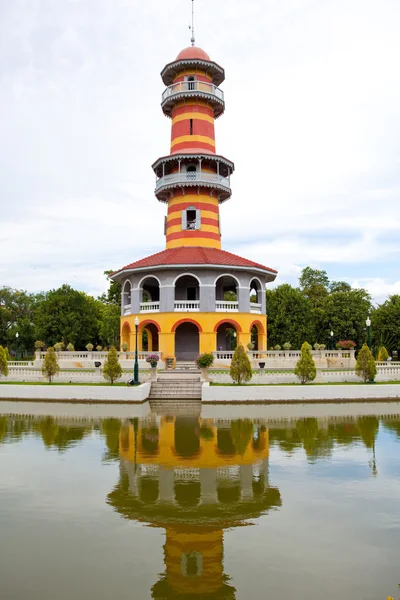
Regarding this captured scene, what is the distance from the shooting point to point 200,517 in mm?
8508

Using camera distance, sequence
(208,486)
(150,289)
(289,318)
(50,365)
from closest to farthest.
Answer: (208,486) → (50,365) → (150,289) → (289,318)

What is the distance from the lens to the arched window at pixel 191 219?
38.9m

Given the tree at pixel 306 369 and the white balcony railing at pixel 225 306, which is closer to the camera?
the tree at pixel 306 369

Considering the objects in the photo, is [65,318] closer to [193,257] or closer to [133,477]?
[193,257]

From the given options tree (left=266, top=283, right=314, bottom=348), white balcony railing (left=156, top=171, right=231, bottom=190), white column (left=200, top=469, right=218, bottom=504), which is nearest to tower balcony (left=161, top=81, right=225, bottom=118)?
white balcony railing (left=156, top=171, right=231, bottom=190)

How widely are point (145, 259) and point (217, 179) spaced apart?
332 inches

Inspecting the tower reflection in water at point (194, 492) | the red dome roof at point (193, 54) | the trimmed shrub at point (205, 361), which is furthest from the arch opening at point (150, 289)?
the tower reflection in water at point (194, 492)

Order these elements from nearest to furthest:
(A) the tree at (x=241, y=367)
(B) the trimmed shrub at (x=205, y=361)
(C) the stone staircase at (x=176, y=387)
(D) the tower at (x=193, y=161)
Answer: (A) the tree at (x=241, y=367), (C) the stone staircase at (x=176, y=387), (B) the trimmed shrub at (x=205, y=361), (D) the tower at (x=193, y=161)

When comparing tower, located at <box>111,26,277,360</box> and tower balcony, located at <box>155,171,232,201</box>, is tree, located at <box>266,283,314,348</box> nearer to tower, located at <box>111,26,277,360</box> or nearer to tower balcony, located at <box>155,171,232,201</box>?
tower, located at <box>111,26,277,360</box>

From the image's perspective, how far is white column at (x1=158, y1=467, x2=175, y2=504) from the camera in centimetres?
953

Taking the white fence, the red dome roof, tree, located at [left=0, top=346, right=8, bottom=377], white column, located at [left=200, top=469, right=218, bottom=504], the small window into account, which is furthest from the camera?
the red dome roof

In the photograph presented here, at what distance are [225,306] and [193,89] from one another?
17.9 meters

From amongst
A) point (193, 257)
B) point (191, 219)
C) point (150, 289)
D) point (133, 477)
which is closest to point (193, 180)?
point (191, 219)

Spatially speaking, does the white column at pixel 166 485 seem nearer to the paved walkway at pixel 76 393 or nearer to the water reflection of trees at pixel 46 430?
the water reflection of trees at pixel 46 430
